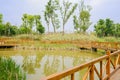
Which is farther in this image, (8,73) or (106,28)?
(106,28)

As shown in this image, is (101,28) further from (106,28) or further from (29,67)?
(29,67)

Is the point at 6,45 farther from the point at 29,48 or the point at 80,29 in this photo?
the point at 80,29

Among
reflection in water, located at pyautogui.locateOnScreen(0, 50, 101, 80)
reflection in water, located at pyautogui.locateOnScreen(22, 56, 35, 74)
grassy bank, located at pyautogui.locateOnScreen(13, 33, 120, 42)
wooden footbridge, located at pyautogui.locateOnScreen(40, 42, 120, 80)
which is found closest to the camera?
wooden footbridge, located at pyautogui.locateOnScreen(40, 42, 120, 80)

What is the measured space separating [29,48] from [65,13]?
57.3ft

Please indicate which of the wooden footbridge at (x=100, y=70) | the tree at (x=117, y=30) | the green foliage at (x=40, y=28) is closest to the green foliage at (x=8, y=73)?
the wooden footbridge at (x=100, y=70)

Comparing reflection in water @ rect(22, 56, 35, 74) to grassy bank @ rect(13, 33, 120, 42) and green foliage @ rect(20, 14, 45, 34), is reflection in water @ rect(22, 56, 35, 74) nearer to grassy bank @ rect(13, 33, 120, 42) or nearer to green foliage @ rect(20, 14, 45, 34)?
grassy bank @ rect(13, 33, 120, 42)

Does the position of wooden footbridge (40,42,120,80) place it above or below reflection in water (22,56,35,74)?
above

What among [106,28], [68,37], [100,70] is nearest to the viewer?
[100,70]

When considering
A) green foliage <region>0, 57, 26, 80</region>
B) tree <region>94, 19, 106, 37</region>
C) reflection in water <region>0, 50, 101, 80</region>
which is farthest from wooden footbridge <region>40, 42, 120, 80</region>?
tree <region>94, 19, 106, 37</region>

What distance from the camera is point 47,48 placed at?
31.1 metres

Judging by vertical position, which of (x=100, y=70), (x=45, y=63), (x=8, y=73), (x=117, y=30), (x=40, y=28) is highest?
(x=40, y=28)

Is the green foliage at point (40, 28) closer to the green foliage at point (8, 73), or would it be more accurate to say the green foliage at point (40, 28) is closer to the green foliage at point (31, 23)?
the green foliage at point (31, 23)

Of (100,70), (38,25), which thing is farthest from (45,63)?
(38,25)

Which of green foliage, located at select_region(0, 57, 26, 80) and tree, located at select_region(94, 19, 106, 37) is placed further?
tree, located at select_region(94, 19, 106, 37)
